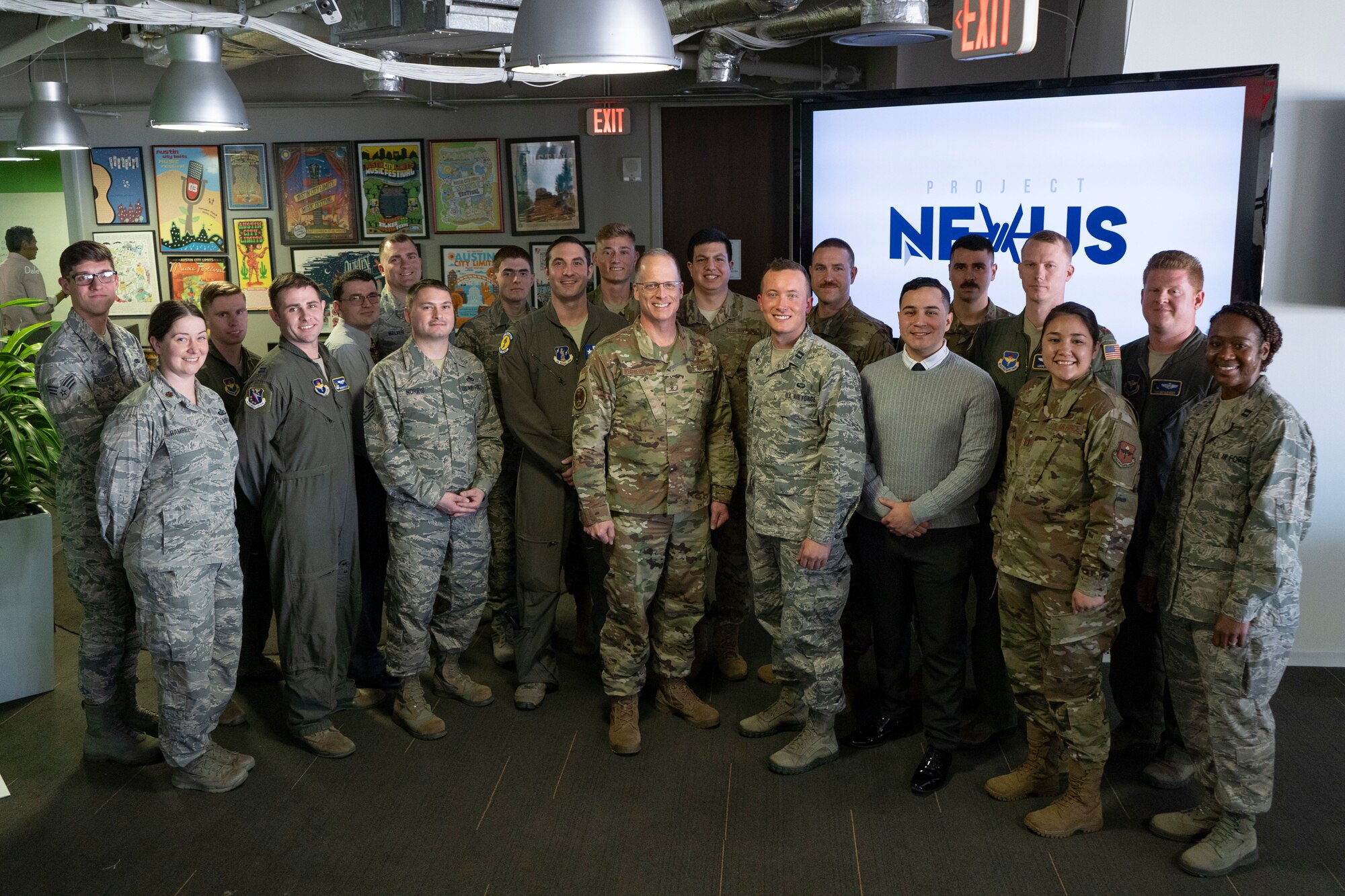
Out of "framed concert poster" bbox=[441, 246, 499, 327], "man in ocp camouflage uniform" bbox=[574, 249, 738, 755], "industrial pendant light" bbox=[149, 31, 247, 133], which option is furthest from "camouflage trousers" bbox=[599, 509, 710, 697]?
"framed concert poster" bbox=[441, 246, 499, 327]

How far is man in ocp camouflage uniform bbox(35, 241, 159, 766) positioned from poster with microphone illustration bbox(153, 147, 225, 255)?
5.39 m

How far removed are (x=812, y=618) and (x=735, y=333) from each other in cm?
122

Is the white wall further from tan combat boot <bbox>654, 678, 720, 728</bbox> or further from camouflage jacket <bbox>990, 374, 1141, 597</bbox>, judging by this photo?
tan combat boot <bbox>654, 678, 720, 728</bbox>

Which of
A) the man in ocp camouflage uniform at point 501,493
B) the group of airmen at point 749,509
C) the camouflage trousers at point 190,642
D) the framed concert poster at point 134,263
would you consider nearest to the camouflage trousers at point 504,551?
the man in ocp camouflage uniform at point 501,493

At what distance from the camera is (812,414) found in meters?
3.36

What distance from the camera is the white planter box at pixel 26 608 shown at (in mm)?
3869

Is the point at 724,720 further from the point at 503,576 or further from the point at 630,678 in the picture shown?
the point at 503,576

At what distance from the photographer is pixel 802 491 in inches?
133

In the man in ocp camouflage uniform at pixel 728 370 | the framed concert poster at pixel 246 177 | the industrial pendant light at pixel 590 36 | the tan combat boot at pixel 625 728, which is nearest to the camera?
the industrial pendant light at pixel 590 36

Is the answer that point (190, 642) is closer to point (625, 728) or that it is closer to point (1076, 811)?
point (625, 728)

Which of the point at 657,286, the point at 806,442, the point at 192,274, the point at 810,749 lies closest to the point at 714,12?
the point at 657,286

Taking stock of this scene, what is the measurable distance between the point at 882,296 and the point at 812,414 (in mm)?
1594

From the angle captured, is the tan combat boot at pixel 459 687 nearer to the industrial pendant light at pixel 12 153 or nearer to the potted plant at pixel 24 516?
the potted plant at pixel 24 516

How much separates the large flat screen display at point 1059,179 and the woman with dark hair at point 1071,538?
4.35 feet
